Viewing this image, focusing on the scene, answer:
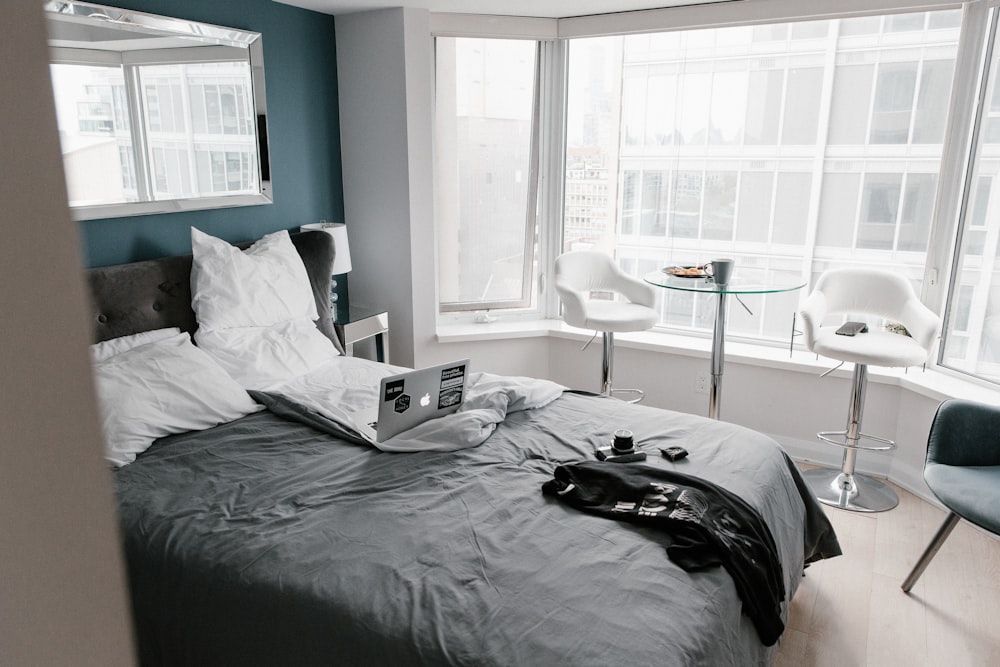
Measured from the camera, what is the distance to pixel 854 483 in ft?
11.9

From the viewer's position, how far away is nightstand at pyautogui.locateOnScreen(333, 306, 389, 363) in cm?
400

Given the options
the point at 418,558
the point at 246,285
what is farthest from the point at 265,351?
the point at 418,558

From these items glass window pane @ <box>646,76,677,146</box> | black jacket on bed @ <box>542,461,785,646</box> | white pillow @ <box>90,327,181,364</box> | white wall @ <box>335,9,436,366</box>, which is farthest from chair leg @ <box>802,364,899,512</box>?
white pillow @ <box>90,327,181,364</box>

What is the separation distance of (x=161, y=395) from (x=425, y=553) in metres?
1.28

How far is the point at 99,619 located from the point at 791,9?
4311 millimetres

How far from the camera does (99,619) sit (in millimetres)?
385

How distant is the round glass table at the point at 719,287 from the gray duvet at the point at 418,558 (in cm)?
108

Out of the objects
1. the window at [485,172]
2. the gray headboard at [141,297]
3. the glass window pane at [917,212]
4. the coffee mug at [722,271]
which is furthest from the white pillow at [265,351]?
the glass window pane at [917,212]

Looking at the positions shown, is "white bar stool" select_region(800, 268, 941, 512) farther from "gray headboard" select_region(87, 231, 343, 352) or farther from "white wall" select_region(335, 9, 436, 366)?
"gray headboard" select_region(87, 231, 343, 352)

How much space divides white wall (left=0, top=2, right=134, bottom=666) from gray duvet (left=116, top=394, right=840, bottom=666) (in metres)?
1.32

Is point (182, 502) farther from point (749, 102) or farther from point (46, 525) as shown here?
point (749, 102)

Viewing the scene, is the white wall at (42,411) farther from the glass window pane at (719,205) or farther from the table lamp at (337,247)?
the glass window pane at (719,205)

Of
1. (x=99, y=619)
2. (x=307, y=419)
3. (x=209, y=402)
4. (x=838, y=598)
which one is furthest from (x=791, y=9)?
(x=99, y=619)

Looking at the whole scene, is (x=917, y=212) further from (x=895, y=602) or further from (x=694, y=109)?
(x=895, y=602)
